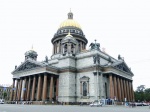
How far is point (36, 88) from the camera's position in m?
55.9

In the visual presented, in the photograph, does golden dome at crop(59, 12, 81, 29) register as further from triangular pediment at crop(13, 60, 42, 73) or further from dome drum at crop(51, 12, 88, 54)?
triangular pediment at crop(13, 60, 42, 73)

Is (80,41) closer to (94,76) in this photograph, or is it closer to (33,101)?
(94,76)

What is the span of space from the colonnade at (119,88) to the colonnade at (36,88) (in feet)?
51.2

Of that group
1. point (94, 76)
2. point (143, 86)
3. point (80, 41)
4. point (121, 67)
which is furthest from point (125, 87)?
point (143, 86)

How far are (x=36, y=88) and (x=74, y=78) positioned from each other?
12.1m

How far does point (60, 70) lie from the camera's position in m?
54.3

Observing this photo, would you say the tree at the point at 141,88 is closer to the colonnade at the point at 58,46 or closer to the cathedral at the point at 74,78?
the cathedral at the point at 74,78

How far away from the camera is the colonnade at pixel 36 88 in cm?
5053

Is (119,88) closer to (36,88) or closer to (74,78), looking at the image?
(74,78)

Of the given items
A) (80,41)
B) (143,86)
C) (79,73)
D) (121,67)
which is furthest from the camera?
(143,86)

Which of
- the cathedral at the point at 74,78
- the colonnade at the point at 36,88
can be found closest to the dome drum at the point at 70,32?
the cathedral at the point at 74,78

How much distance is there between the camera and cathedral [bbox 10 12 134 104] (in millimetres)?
49719

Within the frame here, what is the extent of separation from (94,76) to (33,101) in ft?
58.6

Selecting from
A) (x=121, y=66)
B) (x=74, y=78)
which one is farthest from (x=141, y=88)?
(x=74, y=78)
